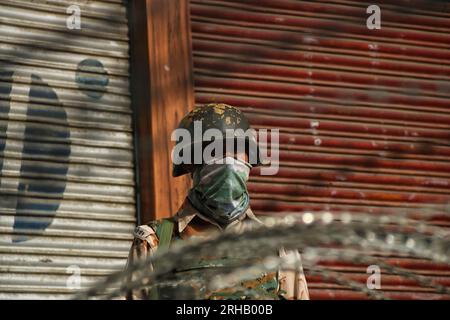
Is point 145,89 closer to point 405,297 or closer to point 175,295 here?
point 405,297

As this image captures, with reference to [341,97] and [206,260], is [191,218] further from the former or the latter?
[341,97]

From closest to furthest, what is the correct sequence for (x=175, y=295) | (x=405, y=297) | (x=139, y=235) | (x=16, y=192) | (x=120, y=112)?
1. (x=175, y=295)
2. (x=139, y=235)
3. (x=16, y=192)
4. (x=120, y=112)
5. (x=405, y=297)

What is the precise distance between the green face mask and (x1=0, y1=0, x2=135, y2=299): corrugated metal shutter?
7.55 feet

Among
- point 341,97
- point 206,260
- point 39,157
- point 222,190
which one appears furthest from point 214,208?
point 341,97

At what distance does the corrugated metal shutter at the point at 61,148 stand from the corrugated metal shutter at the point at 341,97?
2.14 feet

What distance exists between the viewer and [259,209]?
28.2 ft

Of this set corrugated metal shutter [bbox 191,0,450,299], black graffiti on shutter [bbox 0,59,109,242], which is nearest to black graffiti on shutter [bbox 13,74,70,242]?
black graffiti on shutter [bbox 0,59,109,242]

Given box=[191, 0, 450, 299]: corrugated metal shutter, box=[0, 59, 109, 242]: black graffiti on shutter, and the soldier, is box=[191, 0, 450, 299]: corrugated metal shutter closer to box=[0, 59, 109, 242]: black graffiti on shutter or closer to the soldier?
box=[0, 59, 109, 242]: black graffiti on shutter

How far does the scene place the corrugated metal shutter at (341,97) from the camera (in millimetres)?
8742

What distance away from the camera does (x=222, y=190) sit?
18.7 feet

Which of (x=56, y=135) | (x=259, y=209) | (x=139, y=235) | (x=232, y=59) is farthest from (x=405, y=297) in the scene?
(x=139, y=235)

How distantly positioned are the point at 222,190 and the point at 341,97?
3573 millimetres

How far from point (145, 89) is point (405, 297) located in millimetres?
2327

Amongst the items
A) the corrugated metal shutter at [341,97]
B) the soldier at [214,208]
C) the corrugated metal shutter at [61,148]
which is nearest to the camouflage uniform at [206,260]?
the soldier at [214,208]
